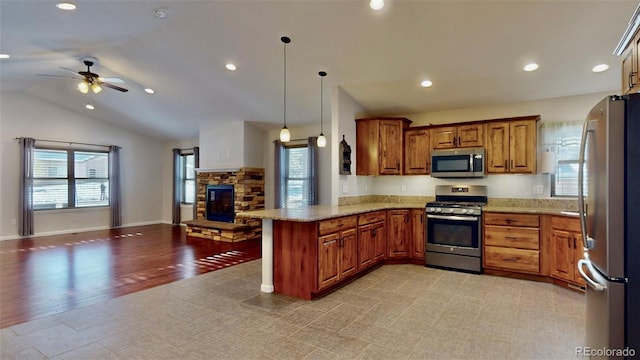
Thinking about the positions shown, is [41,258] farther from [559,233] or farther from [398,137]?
[559,233]

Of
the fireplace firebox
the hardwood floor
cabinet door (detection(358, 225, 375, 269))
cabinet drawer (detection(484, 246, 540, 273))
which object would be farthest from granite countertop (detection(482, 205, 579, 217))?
the fireplace firebox

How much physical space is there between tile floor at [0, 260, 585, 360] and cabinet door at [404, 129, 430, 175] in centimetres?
196

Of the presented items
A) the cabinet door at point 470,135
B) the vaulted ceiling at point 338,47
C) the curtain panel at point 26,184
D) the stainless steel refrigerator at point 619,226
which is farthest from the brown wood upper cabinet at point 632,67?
the curtain panel at point 26,184

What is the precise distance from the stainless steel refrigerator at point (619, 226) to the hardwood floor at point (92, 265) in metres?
4.48

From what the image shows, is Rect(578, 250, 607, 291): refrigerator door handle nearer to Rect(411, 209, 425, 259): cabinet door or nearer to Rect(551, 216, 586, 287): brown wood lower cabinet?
Rect(551, 216, 586, 287): brown wood lower cabinet

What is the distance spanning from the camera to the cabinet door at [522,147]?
449cm

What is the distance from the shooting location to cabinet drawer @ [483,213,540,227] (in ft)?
13.8

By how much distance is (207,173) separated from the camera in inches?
327

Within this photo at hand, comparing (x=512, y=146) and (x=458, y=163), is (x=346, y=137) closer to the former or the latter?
(x=458, y=163)

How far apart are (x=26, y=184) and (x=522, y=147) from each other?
10.2m

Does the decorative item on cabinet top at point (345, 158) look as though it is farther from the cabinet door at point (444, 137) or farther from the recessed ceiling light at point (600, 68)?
the recessed ceiling light at point (600, 68)

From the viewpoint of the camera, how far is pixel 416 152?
210 inches

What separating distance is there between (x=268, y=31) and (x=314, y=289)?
307 cm

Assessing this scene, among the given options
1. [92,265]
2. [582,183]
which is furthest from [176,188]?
[582,183]
